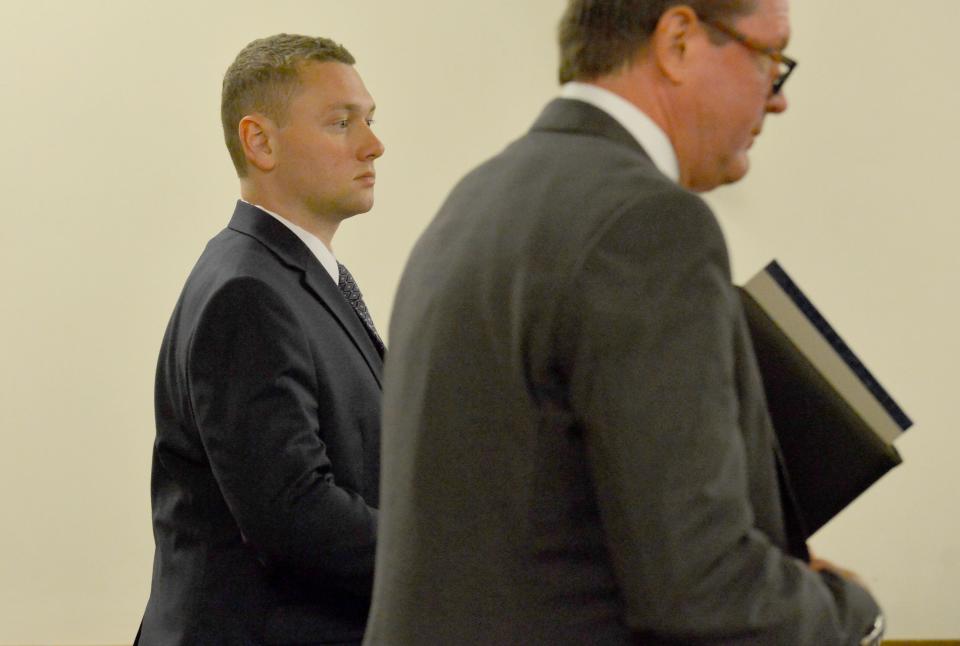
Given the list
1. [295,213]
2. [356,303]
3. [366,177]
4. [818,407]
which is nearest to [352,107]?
[366,177]

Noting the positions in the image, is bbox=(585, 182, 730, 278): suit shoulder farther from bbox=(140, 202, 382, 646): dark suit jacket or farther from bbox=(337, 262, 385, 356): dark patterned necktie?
bbox=(337, 262, 385, 356): dark patterned necktie

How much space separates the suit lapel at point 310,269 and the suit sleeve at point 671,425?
912mm

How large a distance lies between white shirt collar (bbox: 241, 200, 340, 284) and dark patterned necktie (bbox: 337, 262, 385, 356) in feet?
0.07

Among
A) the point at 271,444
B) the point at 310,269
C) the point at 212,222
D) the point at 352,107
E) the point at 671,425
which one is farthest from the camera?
the point at 212,222

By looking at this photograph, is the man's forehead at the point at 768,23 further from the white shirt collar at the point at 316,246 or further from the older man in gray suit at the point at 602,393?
the white shirt collar at the point at 316,246

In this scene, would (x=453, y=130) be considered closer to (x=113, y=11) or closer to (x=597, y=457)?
(x=113, y=11)

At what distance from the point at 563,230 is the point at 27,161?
320 centimetres

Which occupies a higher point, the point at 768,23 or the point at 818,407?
the point at 768,23

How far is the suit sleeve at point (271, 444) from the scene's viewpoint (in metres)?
1.58

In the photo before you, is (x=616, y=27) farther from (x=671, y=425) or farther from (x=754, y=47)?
(x=671, y=425)

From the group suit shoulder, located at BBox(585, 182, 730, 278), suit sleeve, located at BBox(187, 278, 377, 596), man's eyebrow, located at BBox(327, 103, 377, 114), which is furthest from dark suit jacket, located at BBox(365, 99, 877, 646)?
man's eyebrow, located at BBox(327, 103, 377, 114)

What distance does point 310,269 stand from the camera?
5.84 feet

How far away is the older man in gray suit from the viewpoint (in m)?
0.87

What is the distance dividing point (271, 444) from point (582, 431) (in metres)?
0.75
